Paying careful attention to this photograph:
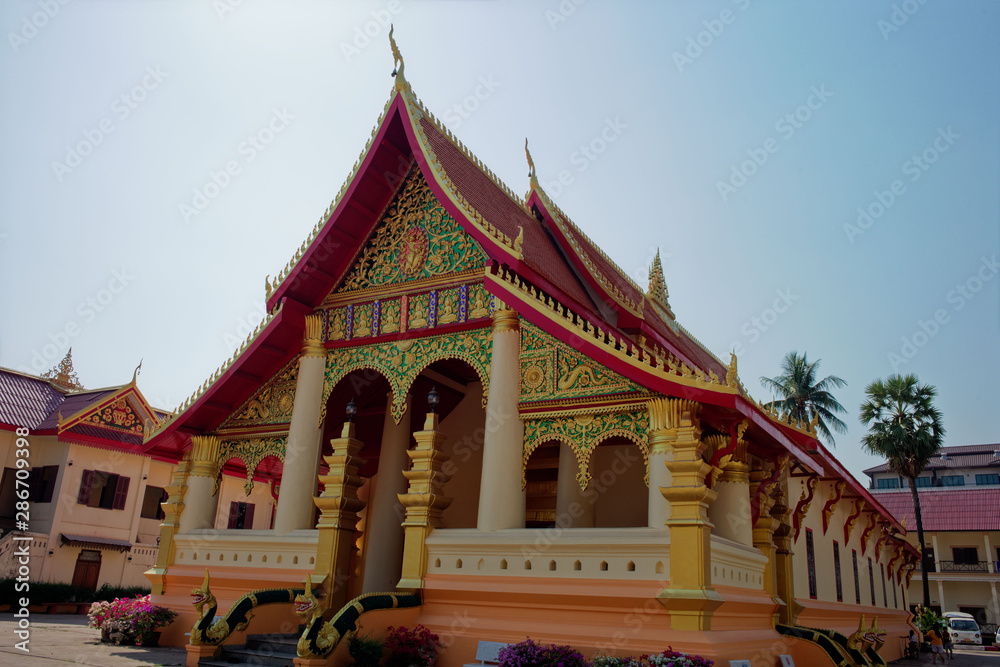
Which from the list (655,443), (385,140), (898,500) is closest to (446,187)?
(385,140)

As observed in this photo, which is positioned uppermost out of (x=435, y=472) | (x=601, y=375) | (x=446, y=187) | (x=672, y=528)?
(x=446, y=187)

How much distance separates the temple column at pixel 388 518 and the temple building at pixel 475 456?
4cm

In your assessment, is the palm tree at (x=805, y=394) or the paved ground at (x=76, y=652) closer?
the paved ground at (x=76, y=652)

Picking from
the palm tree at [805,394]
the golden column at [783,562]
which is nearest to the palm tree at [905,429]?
the palm tree at [805,394]

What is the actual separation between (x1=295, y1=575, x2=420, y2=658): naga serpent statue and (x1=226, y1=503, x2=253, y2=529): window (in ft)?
51.7

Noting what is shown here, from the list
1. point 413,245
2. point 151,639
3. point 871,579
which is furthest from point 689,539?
point 871,579

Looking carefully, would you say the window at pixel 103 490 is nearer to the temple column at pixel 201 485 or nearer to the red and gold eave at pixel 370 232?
the red and gold eave at pixel 370 232

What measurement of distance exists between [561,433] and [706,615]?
269 centimetres

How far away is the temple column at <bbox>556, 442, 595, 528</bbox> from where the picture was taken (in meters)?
10.4

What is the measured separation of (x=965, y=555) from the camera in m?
41.3

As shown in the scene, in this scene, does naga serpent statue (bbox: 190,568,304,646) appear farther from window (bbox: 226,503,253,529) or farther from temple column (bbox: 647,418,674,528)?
window (bbox: 226,503,253,529)

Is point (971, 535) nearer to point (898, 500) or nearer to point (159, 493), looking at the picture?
point (898, 500)

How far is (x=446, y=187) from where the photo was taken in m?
11.0

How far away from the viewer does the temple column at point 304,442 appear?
11.3m
